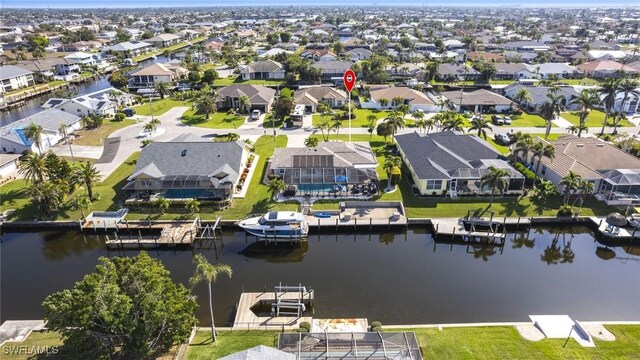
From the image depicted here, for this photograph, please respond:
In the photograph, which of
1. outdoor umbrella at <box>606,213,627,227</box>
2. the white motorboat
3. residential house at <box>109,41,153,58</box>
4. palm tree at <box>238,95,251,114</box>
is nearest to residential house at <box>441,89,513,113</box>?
palm tree at <box>238,95,251,114</box>

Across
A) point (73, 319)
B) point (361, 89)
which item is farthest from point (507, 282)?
point (361, 89)

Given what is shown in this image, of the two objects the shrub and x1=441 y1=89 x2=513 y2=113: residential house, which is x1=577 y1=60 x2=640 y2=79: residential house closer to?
x1=441 y1=89 x2=513 y2=113: residential house

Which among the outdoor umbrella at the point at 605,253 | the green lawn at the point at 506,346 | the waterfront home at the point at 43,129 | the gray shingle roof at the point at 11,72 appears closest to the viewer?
the green lawn at the point at 506,346

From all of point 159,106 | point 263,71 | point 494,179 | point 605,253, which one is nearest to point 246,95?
point 159,106

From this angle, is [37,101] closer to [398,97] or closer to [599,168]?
[398,97]

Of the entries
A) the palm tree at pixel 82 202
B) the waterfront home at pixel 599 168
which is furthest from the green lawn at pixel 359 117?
the palm tree at pixel 82 202

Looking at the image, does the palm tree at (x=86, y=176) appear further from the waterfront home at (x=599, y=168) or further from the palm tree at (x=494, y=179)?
the waterfront home at (x=599, y=168)

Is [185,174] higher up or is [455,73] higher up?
[455,73]
